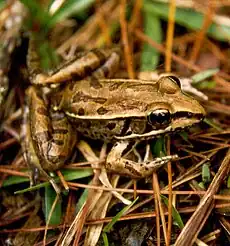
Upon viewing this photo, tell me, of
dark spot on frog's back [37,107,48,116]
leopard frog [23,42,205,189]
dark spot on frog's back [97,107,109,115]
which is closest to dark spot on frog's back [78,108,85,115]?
leopard frog [23,42,205,189]

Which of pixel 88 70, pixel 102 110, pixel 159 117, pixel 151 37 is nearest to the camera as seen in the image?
pixel 159 117

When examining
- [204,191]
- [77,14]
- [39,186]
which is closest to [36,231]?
[39,186]

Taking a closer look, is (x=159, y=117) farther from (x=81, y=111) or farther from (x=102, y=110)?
(x=81, y=111)

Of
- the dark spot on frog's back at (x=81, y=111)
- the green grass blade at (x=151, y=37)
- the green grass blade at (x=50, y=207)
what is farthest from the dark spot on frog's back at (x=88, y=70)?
the green grass blade at (x=50, y=207)

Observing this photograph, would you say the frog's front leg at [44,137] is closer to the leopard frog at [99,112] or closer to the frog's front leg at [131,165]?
the leopard frog at [99,112]

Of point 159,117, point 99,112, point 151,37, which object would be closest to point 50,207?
point 99,112

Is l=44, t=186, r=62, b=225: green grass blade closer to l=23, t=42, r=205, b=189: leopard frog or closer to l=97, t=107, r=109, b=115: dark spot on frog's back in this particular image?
l=23, t=42, r=205, b=189: leopard frog

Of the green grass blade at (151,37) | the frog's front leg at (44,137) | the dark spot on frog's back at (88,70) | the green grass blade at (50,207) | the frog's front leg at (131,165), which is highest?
the green grass blade at (151,37)
